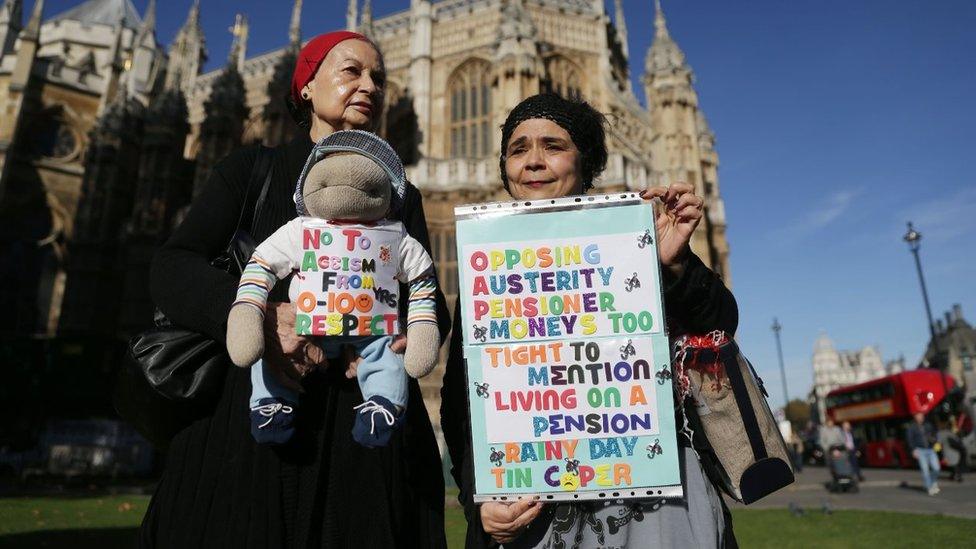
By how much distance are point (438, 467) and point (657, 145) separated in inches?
853

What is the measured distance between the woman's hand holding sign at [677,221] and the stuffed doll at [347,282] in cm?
83

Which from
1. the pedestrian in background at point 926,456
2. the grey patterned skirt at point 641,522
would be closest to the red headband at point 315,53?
the grey patterned skirt at point 641,522

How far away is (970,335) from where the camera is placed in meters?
53.3

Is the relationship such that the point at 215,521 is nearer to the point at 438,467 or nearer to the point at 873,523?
the point at 438,467

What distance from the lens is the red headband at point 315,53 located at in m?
2.18

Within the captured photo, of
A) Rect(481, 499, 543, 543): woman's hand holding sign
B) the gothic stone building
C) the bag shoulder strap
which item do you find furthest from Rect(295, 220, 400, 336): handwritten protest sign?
the gothic stone building

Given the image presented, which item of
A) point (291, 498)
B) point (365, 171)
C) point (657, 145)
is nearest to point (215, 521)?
point (291, 498)

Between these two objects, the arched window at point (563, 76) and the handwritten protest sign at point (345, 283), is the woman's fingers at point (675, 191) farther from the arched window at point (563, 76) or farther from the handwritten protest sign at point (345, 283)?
Answer: the arched window at point (563, 76)

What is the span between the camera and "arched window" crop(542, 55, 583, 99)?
2311 centimetres

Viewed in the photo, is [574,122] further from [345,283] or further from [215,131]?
[215,131]

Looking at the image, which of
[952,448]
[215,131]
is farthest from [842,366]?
[215,131]

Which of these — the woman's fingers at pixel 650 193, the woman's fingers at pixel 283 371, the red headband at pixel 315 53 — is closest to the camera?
the woman's fingers at pixel 283 371

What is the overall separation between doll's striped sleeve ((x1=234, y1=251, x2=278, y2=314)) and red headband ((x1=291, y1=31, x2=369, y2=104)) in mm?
859

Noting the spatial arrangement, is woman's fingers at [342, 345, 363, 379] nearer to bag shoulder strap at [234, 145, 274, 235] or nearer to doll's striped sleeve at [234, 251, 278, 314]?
doll's striped sleeve at [234, 251, 278, 314]
